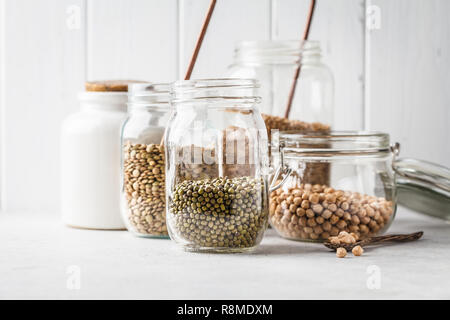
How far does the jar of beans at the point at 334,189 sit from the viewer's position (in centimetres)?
87

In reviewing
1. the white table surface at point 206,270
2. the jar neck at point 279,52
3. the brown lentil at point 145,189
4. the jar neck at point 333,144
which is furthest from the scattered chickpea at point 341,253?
the jar neck at point 279,52

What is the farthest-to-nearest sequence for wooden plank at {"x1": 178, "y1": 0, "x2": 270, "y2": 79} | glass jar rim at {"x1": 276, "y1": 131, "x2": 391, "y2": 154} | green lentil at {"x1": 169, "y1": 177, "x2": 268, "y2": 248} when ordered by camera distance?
wooden plank at {"x1": 178, "y1": 0, "x2": 270, "y2": 79}
glass jar rim at {"x1": 276, "y1": 131, "x2": 391, "y2": 154}
green lentil at {"x1": 169, "y1": 177, "x2": 268, "y2": 248}

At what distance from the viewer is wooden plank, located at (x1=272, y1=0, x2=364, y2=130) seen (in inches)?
48.6

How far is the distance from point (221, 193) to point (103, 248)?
0.21 metres

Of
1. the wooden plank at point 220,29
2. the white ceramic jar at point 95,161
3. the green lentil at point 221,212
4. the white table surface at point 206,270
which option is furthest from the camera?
the wooden plank at point 220,29

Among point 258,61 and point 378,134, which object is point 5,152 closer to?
point 258,61

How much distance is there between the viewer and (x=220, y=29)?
124 centimetres

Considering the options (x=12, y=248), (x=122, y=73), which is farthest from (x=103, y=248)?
(x=122, y=73)

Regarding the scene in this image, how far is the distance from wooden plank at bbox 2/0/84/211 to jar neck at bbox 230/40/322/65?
388 millimetres

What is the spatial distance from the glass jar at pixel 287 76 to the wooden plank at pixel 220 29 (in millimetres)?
169
